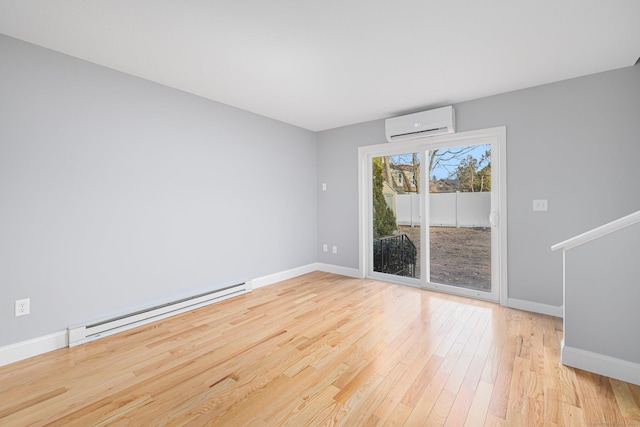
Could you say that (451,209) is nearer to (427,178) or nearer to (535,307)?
(427,178)

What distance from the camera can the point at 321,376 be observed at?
190 centimetres

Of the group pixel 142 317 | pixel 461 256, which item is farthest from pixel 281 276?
pixel 461 256

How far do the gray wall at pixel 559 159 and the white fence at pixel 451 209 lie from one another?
0.31 metres

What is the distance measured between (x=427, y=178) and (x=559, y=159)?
1370mm

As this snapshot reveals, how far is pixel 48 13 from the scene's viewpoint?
5.94 feet

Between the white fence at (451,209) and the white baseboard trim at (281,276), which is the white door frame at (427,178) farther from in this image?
the white baseboard trim at (281,276)

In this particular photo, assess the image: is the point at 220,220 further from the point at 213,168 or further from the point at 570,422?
the point at 570,422

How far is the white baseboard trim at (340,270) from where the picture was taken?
4426 mm

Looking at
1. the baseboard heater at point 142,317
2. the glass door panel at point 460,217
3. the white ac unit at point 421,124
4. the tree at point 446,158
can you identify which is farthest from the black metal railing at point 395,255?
the baseboard heater at point 142,317

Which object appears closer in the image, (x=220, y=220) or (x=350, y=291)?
(x=220, y=220)

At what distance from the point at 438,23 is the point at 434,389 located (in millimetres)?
2468

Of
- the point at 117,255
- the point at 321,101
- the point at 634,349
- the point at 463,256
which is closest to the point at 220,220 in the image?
the point at 117,255

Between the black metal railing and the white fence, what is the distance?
322mm

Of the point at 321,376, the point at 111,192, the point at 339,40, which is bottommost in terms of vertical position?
the point at 321,376
